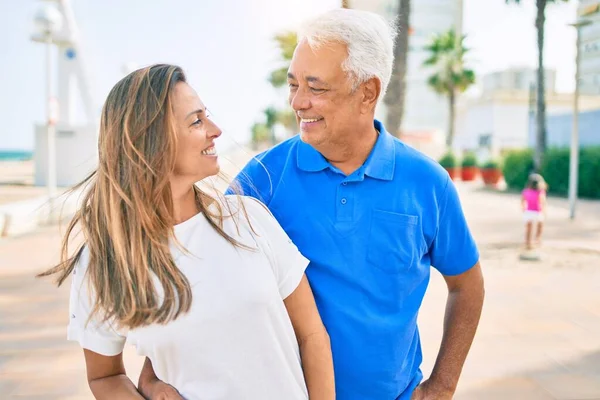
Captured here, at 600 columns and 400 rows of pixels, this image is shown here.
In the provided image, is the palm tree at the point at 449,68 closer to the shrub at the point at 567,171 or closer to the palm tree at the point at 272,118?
the shrub at the point at 567,171

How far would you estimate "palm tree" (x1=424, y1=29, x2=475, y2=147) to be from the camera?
38844mm

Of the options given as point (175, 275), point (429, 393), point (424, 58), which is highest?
point (424, 58)

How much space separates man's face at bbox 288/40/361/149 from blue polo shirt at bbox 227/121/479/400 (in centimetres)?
8

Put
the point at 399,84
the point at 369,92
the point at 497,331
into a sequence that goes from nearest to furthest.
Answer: the point at 369,92
the point at 497,331
the point at 399,84

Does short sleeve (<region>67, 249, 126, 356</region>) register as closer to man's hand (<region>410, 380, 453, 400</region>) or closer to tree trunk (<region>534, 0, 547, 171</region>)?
man's hand (<region>410, 380, 453, 400</region>)

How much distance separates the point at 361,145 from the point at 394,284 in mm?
414

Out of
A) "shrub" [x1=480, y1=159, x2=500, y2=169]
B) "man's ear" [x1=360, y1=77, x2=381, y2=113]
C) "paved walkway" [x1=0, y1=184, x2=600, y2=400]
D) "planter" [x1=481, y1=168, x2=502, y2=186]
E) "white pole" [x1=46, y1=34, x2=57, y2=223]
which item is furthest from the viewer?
"shrub" [x1=480, y1=159, x2=500, y2=169]

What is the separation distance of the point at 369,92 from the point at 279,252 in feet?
1.94

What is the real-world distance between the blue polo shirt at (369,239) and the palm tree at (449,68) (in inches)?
1501

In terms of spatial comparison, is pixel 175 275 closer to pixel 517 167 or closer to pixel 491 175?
pixel 517 167

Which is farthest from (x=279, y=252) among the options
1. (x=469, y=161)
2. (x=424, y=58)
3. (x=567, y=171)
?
(x=424, y=58)

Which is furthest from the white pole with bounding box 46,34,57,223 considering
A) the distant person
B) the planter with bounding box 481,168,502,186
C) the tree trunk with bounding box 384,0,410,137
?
the planter with bounding box 481,168,502,186

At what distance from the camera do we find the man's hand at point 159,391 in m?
1.52

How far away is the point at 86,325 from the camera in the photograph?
58.8 inches
